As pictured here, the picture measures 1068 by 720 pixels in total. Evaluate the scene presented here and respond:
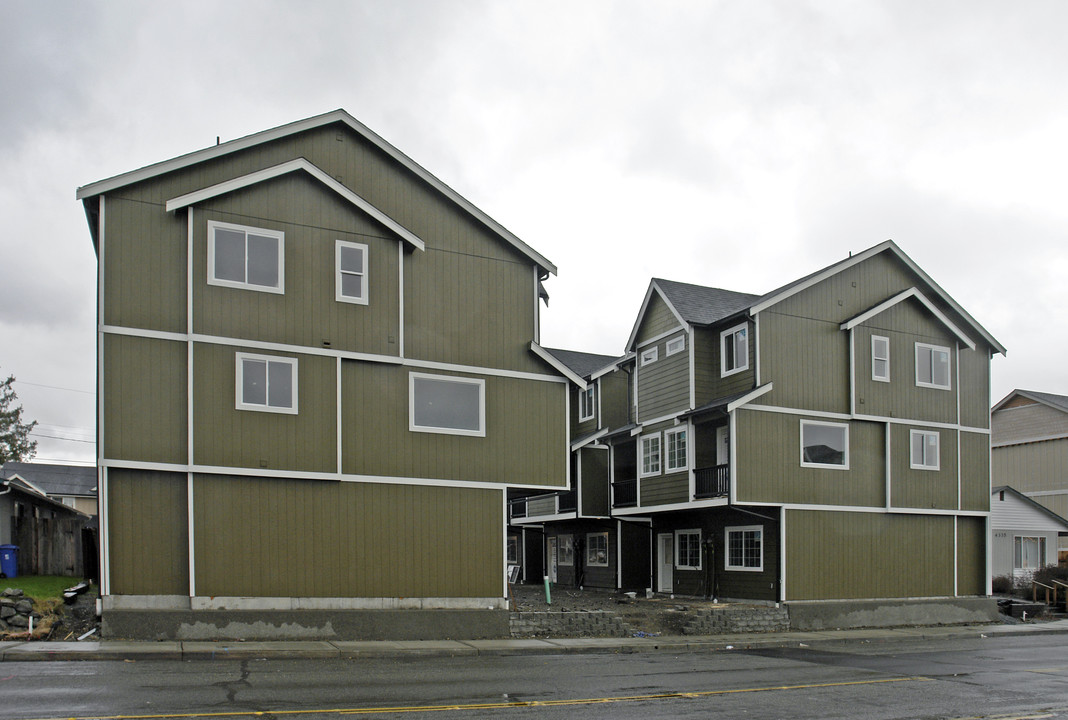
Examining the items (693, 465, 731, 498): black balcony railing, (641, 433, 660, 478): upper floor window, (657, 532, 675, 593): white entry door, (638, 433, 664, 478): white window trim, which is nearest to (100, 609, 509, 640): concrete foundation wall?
(693, 465, 731, 498): black balcony railing

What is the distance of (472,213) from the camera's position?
2356cm

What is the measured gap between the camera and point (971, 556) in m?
30.3

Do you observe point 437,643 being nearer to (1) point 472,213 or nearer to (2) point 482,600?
(2) point 482,600

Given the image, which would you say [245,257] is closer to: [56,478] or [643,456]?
[643,456]

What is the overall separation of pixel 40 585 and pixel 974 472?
29184 mm

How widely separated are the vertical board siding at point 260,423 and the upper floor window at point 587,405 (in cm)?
1733

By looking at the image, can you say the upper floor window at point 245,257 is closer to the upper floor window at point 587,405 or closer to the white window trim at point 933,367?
the upper floor window at point 587,405

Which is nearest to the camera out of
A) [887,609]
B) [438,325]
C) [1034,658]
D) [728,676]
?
[728,676]

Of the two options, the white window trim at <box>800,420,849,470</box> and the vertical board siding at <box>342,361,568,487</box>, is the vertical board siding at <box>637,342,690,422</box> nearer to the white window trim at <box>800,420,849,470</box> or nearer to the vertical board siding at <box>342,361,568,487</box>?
the white window trim at <box>800,420,849,470</box>

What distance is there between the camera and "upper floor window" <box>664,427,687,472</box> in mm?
29348

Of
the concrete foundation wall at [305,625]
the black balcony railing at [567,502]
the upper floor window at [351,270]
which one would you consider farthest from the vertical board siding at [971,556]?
the upper floor window at [351,270]

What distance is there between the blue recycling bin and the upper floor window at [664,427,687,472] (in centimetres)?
2129

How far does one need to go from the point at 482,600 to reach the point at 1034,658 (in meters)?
12.0

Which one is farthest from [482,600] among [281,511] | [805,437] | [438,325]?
[805,437]
